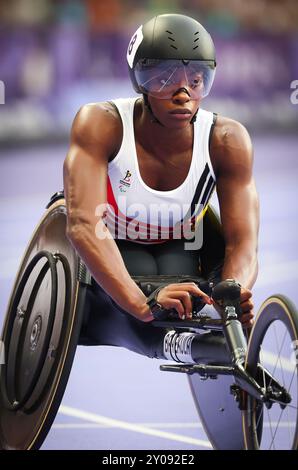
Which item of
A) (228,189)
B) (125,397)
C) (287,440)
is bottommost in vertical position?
(125,397)

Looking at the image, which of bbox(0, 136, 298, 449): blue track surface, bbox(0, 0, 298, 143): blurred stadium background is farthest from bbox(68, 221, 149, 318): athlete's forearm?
bbox(0, 0, 298, 143): blurred stadium background

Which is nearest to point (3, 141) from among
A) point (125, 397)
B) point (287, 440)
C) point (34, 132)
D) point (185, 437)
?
point (34, 132)

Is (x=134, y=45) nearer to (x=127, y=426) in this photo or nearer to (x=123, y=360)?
(x=127, y=426)

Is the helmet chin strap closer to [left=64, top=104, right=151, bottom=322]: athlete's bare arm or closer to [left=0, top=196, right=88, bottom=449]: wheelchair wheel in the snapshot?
[left=64, top=104, right=151, bottom=322]: athlete's bare arm

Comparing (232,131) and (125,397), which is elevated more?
(232,131)

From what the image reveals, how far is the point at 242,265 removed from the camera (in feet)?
14.4

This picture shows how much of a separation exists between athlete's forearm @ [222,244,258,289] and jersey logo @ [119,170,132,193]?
0.44 metres

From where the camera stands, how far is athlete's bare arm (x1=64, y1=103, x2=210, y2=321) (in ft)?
14.0

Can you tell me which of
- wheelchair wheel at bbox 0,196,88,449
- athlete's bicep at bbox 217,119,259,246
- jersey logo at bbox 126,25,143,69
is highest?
jersey logo at bbox 126,25,143,69

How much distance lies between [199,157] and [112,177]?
320 mm

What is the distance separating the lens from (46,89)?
32.8 ft

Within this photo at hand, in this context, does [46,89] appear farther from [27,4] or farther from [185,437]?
[185,437]

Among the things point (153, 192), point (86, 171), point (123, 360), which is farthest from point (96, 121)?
point (123, 360)

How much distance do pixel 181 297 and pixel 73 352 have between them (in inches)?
24.9
